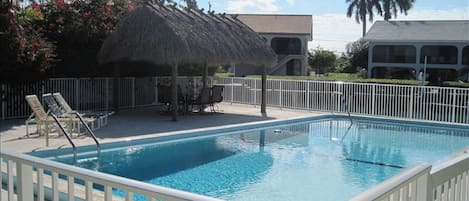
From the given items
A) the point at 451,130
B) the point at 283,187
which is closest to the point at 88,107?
the point at 283,187

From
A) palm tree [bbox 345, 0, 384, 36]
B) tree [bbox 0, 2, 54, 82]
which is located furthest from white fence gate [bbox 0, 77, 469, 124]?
palm tree [bbox 345, 0, 384, 36]

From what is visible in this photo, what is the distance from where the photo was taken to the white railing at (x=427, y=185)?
2.37m

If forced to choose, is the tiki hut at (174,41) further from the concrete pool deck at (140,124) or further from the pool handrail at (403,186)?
the pool handrail at (403,186)

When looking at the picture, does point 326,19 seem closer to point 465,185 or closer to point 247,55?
point 247,55

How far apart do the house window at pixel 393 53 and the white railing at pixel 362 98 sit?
804 inches

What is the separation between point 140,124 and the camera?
41.7ft

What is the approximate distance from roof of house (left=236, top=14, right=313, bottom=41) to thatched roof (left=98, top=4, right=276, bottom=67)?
86.2 feet

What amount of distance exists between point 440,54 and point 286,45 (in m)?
13.5

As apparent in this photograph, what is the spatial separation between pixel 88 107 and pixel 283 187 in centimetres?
933

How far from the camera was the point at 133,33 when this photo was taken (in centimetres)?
1376

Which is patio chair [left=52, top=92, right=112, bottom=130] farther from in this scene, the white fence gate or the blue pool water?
the white fence gate

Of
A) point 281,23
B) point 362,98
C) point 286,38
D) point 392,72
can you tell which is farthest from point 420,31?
point 362,98

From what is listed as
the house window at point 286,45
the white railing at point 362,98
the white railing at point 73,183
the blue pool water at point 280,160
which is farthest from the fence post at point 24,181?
the house window at point 286,45

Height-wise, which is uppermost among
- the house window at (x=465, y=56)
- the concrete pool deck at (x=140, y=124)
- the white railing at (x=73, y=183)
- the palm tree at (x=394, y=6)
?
the palm tree at (x=394, y=6)
